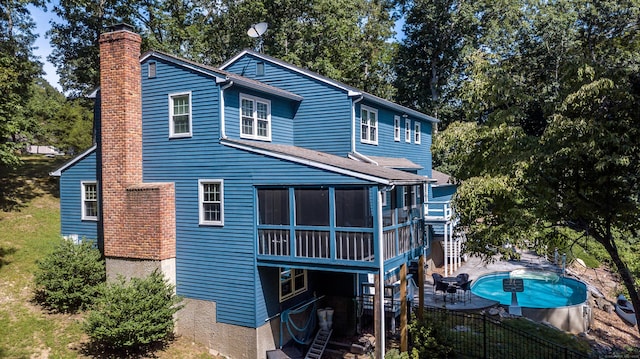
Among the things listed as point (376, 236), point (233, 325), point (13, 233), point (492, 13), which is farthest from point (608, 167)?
point (492, 13)

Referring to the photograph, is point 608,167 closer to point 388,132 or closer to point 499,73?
point 499,73

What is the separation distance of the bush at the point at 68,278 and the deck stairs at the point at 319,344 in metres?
7.57

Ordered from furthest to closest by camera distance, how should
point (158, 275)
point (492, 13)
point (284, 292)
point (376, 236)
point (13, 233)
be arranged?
1. point (492, 13)
2. point (13, 233)
3. point (284, 292)
4. point (158, 275)
5. point (376, 236)

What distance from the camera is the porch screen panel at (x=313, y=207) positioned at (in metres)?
14.9

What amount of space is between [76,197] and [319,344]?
11.3 m

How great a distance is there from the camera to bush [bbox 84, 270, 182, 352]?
11.6 metres

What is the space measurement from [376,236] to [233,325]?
18.0 ft

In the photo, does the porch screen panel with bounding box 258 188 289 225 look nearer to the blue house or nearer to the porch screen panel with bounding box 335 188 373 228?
the blue house

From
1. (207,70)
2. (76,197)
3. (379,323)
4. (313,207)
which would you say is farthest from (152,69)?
(379,323)

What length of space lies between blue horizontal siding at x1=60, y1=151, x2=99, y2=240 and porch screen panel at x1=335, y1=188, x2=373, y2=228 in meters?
9.71

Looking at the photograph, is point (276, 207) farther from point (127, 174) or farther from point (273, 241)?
point (127, 174)

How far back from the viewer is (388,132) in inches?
841

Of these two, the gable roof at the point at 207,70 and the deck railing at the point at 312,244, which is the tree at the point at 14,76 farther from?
the deck railing at the point at 312,244

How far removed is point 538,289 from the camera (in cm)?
2341
